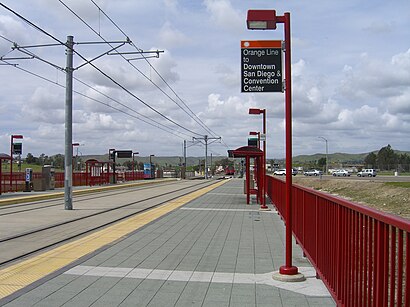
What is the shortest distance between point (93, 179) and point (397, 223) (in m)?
43.5

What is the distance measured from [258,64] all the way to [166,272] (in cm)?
343

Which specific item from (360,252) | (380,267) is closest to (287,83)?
(360,252)

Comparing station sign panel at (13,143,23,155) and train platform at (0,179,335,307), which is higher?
station sign panel at (13,143,23,155)

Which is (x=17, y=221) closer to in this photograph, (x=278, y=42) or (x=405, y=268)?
(x=278, y=42)

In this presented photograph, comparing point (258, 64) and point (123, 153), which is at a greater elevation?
point (258, 64)

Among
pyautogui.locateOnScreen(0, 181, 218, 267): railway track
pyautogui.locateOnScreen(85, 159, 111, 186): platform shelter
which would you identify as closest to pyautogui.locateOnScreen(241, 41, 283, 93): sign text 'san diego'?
pyautogui.locateOnScreen(0, 181, 218, 267): railway track

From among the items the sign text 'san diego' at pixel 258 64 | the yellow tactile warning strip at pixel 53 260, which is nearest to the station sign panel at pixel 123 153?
the yellow tactile warning strip at pixel 53 260

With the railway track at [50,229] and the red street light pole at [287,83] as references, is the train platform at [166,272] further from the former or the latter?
the railway track at [50,229]

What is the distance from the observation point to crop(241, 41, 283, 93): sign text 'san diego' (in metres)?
7.55

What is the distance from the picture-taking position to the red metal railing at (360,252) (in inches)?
129

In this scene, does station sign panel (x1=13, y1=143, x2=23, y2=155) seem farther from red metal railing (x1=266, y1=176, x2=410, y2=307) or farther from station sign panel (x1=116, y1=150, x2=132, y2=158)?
red metal railing (x1=266, y1=176, x2=410, y2=307)

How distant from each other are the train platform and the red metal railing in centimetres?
64

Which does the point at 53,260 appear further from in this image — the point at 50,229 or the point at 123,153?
the point at 123,153

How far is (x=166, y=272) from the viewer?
7516mm
